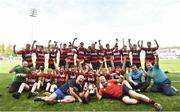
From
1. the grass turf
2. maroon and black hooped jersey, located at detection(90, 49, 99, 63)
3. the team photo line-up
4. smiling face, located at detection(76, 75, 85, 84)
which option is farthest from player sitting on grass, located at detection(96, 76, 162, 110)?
maroon and black hooped jersey, located at detection(90, 49, 99, 63)

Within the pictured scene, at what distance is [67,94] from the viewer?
10.7 meters

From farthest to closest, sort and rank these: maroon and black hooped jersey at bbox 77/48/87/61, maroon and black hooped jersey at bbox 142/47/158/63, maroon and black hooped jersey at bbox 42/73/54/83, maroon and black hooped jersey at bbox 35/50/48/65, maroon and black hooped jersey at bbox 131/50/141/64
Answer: maroon and black hooped jersey at bbox 35/50/48/65 → maroon and black hooped jersey at bbox 77/48/87/61 → maroon and black hooped jersey at bbox 131/50/141/64 → maroon and black hooped jersey at bbox 142/47/158/63 → maroon and black hooped jersey at bbox 42/73/54/83

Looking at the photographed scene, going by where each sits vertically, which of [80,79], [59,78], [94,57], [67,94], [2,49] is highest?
[2,49]

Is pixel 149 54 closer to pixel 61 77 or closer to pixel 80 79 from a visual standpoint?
pixel 61 77

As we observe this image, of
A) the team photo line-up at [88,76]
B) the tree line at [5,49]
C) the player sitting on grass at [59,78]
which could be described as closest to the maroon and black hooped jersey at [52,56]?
the team photo line-up at [88,76]

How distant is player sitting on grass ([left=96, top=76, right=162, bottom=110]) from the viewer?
32.2 ft

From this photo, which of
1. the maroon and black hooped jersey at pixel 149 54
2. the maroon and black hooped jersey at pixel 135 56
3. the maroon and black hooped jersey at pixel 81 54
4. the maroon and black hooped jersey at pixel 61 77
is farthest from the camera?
the maroon and black hooped jersey at pixel 81 54

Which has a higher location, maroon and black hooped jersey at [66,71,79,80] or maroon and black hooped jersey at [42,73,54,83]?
maroon and black hooped jersey at [66,71,79,80]

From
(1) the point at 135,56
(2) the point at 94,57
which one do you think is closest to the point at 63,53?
(2) the point at 94,57

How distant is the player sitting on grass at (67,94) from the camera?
10.4m

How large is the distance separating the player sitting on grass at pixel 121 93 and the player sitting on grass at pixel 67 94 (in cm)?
75

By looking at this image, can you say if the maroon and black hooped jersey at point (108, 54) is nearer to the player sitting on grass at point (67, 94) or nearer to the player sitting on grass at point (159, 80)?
the player sitting on grass at point (159, 80)

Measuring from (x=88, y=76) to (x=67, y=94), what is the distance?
5.03 ft

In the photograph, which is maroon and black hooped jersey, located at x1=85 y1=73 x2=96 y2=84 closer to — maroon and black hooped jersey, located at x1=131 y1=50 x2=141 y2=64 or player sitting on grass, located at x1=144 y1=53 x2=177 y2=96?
player sitting on grass, located at x1=144 y1=53 x2=177 y2=96
